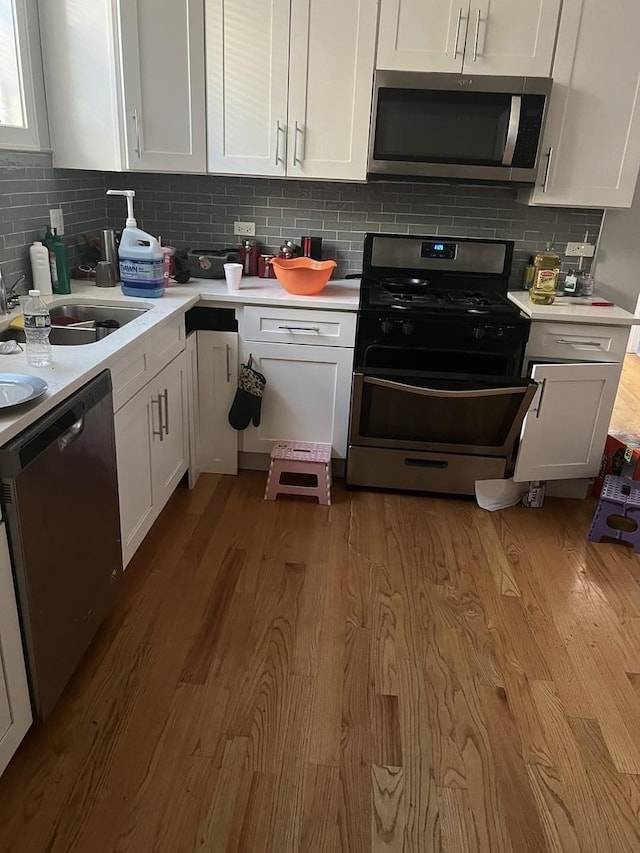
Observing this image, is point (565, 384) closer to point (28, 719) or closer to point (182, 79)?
point (182, 79)

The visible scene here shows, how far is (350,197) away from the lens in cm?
331

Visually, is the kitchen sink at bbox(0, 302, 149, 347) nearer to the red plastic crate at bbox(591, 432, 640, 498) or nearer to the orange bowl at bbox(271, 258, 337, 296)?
the orange bowl at bbox(271, 258, 337, 296)

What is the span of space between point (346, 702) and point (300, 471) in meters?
1.26

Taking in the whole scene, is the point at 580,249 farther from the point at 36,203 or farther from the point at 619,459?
the point at 36,203

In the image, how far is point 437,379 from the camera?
9.27 feet

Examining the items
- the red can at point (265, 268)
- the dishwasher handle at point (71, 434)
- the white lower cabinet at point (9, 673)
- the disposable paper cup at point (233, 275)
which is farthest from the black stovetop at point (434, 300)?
the white lower cabinet at point (9, 673)

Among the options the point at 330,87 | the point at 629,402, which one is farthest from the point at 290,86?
the point at 629,402

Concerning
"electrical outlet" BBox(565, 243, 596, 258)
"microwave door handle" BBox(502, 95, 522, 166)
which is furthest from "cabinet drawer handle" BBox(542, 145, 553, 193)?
"electrical outlet" BBox(565, 243, 596, 258)

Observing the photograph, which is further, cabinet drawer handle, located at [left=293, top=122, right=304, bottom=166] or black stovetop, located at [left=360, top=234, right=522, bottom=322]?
black stovetop, located at [left=360, top=234, right=522, bottom=322]

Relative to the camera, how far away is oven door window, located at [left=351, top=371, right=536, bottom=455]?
110 inches

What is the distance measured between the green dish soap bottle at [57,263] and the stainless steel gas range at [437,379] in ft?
4.06

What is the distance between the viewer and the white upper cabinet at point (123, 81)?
8.57ft

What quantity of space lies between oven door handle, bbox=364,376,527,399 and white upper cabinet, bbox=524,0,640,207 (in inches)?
34.9

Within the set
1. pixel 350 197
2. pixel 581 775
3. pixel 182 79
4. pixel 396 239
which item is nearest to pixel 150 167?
pixel 182 79
